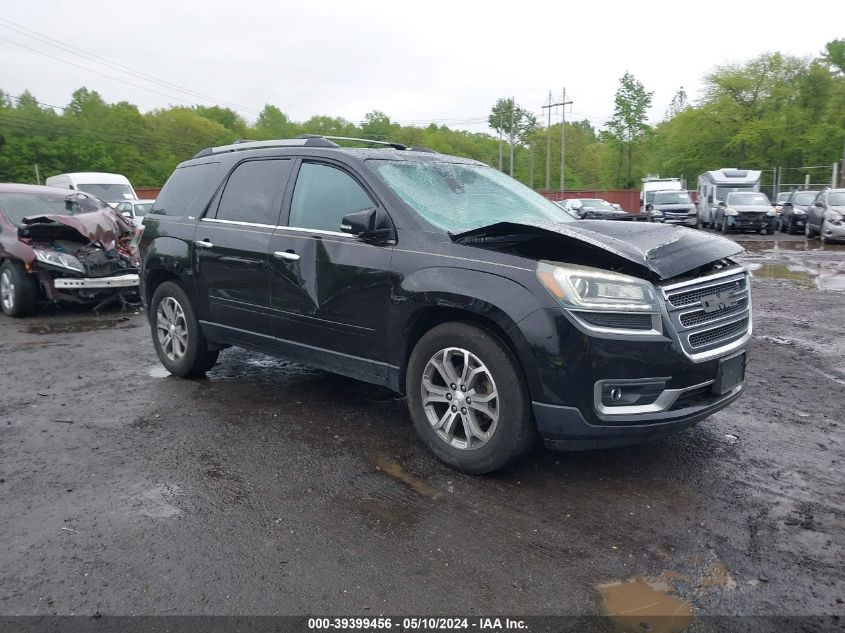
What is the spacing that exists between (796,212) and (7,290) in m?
25.4

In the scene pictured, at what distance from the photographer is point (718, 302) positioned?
12.3 ft

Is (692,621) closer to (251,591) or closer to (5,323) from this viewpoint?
(251,591)

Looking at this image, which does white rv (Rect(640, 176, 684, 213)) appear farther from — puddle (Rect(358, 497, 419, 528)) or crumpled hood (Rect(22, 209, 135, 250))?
puddle (Rect(358, 497, 419, 528))

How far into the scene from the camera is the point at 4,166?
57906 mm

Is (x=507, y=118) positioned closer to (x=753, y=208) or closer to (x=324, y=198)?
(x=753, y=208)

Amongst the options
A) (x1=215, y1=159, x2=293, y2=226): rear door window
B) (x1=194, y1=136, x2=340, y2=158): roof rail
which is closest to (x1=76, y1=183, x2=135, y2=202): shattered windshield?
(x1=194, y1=136, x2=340, y2=158): roof rail

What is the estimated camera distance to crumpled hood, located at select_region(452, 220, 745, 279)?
3.56 metres

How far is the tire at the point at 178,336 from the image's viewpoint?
5.71 m

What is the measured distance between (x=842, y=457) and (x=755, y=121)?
2278 inches

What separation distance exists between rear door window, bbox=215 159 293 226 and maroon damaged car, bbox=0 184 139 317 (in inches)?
181

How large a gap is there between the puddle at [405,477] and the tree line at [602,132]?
58345mm

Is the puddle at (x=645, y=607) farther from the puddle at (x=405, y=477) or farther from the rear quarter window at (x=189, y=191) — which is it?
the rear quarter window at (x=189, y=191)

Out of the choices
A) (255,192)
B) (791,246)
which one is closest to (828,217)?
(791,246)

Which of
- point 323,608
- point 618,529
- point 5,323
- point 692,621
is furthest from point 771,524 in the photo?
point 5,323
